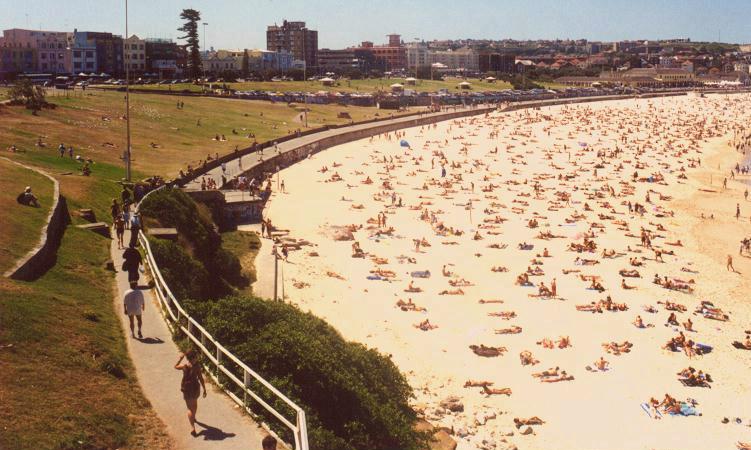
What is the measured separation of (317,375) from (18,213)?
1148cm

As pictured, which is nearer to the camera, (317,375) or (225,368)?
(225,368)

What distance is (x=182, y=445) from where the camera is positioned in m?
8.75

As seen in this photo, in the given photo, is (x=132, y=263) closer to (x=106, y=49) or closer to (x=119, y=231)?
(x=119, y=231)

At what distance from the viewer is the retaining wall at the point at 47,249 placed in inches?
582

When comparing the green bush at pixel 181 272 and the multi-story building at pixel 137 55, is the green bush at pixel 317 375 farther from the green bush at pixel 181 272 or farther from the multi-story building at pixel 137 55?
the multi-story building at pixel 137 55

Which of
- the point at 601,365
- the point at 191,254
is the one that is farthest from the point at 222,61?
the point at 601,365

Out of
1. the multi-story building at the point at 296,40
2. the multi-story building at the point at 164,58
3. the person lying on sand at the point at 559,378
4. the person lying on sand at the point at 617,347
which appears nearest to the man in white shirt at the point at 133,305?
the person lying on sand at the point at 559,378

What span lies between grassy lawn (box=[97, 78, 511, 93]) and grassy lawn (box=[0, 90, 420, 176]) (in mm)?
12825

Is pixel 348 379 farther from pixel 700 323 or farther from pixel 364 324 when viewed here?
pixel 700 323

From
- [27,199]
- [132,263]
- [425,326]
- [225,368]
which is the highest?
[27,199]

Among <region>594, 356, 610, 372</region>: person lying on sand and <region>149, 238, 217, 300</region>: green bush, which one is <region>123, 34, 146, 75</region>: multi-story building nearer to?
<region>149, 238, 217, 300</region>: green bush

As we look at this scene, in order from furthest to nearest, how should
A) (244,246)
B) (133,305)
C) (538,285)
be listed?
(244,246), (538,285), (133,305)

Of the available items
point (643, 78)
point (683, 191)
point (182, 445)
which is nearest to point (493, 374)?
point (182, 445)

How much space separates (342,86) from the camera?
119500mm
